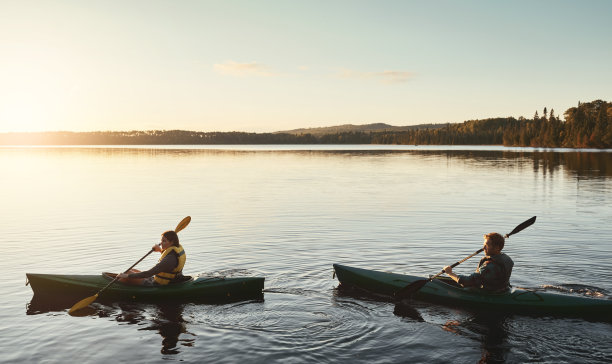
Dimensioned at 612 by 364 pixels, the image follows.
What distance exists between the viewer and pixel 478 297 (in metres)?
10.9

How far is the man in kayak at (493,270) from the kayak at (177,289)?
4.56 m

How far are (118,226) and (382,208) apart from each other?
1254 centimetres

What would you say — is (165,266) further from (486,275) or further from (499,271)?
(499,271)

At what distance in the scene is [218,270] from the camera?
47.3 ft

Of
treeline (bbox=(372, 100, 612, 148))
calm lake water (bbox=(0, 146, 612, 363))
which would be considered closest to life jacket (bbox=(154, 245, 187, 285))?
calm lake water (bbox=(0, 146, 612, 363))

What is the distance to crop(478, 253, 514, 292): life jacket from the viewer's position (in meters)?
10.6

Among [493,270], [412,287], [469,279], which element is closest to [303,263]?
[412,287]

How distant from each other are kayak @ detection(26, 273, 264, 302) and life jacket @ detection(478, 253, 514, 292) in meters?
4.75

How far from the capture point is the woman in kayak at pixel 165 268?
11.3 m

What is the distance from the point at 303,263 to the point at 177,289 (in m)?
4.41

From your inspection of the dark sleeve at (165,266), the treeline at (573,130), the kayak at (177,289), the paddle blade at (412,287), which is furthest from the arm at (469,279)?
the treeline at (573,130)

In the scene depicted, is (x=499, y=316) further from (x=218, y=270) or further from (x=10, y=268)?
(x=10, y=268)

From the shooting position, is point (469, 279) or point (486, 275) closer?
point (486, 275)

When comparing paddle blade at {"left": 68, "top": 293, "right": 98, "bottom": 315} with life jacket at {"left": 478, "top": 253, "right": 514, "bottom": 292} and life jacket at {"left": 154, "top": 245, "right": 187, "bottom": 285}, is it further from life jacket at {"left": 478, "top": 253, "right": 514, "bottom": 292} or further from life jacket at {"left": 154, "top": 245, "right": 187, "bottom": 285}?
life jacket at {"left": 478, "top": 253, "right": 514, "bottom": 292}
